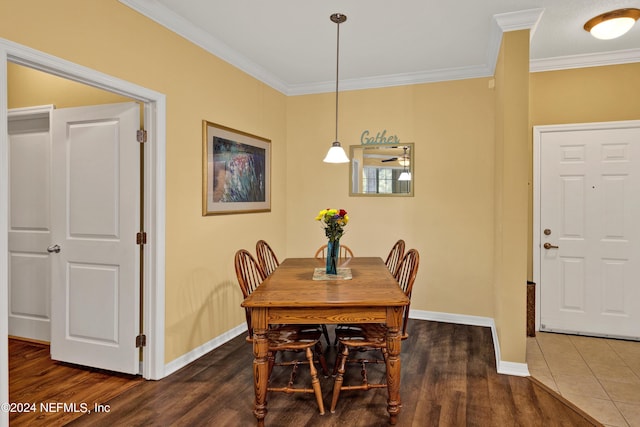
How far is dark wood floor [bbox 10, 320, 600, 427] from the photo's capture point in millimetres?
2287

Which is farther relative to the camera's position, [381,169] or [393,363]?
[381,169]

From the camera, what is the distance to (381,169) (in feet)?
14.5

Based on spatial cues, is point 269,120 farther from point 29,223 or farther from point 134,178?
point 29,223

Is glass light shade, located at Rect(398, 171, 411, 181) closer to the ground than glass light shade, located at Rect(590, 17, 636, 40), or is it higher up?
closer to the ground

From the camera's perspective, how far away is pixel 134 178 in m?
2.80

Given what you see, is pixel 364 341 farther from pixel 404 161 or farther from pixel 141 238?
pixel 404 161

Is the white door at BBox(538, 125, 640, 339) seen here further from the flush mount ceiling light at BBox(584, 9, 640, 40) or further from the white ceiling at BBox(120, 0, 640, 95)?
the flush mount ceiling light at BBox(584, 9, 640, 40)

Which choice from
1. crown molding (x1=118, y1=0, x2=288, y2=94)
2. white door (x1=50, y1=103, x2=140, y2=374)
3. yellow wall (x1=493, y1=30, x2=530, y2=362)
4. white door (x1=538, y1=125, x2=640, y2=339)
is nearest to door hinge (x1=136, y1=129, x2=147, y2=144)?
white door (x1=50, y1=103, x2=140, y2=374)

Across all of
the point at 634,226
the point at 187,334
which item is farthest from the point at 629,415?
the point at 187,334

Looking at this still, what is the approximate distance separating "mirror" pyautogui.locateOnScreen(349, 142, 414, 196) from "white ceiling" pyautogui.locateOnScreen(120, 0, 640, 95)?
730 mm

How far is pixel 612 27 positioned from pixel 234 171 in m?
3.22

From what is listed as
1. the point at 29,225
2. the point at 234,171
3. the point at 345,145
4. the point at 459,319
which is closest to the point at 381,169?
the point at 345,145

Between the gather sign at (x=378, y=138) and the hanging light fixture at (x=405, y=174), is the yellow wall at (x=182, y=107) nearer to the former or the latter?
the gather sign at (x=378, y=138)

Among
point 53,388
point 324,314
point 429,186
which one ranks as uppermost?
point 429,186
